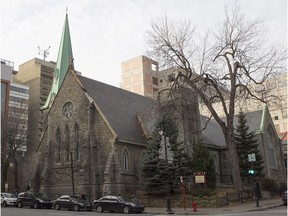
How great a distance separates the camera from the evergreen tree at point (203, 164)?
35875mm

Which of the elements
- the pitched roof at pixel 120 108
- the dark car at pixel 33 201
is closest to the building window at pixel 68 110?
the pitched roof at pixel 120 108

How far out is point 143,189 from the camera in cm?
3616

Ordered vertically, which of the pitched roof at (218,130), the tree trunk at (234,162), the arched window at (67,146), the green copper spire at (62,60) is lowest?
the tree trunk at (234,162)

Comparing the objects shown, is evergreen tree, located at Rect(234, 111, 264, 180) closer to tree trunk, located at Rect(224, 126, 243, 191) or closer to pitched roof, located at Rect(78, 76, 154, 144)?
tree trunk, located at Rect(224, 126, 243, 191)

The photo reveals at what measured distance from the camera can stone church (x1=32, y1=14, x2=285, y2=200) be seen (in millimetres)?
36250

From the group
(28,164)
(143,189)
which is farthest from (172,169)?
(28,164)

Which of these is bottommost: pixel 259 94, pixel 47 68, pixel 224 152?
pixel 224 152

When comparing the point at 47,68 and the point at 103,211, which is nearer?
the point at 103,211

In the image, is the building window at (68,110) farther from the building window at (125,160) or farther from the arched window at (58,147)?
the building window at (125,160)

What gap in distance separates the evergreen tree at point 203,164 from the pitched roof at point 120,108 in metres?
6.17

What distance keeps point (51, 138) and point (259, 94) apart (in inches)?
895

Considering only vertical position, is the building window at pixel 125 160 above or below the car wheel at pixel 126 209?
above

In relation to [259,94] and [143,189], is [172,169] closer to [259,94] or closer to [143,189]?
[143,189]

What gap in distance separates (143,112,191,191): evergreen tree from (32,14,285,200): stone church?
85.8 inches
